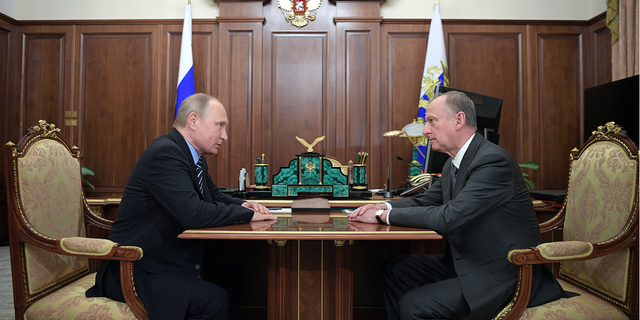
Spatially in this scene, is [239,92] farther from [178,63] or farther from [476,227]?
[476,227]

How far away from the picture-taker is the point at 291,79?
432 centimetres

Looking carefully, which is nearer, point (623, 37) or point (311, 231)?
point (311, 231)

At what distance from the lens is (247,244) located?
2.39 meters

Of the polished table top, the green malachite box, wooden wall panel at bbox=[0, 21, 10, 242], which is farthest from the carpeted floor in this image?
the polished table top

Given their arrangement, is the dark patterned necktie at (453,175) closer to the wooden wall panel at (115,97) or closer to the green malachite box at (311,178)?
the green malachite box at (311,178)

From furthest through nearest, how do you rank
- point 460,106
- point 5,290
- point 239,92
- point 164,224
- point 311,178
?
point 239,92 → point 5,290 → point 311,178 → point 460,106 → point 164,224

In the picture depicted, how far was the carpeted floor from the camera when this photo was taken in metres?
2.51

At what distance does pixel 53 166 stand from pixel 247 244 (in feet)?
3.67

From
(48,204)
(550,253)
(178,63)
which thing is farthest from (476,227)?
(178,63)

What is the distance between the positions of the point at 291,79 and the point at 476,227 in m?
3.13

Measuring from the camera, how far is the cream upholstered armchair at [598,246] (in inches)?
56.2

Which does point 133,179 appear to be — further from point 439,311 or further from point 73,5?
point 73,5

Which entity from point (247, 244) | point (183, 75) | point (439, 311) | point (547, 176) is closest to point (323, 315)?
point (439, 311)

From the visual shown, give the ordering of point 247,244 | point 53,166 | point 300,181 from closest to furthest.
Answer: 1. point 53,166
2. point 247,244
3. point 300,181
